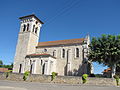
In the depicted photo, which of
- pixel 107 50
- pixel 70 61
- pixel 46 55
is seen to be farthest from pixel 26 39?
pixel 107 50

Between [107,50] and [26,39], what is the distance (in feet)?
80.7

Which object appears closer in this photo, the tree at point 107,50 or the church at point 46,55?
the tree at point 107,50

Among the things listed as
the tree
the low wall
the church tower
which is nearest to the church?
the church tower

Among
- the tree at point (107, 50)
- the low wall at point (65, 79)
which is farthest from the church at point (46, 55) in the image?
the low wall at point (65, 79)

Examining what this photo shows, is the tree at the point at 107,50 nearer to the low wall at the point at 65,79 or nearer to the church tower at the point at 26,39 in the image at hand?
the low wall at the point at 65,79

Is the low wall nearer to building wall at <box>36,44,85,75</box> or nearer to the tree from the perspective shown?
the tree

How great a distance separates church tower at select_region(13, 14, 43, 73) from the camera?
3516 centimetres

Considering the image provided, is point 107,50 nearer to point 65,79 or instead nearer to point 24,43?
point 65,79

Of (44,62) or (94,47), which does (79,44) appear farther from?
(44,62)

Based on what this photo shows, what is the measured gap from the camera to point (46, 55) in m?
31.1

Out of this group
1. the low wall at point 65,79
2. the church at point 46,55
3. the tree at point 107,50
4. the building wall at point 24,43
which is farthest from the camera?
the building wall at point 24,43

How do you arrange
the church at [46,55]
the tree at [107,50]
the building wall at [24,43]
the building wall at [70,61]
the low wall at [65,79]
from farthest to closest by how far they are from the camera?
the building wall at [24,43]
the building wall at [70,61]
the church at [46,55]
the tree at [107,50]
the low wall at [65,79]

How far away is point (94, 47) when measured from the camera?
25.3 m

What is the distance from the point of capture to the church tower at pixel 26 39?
115 ft
